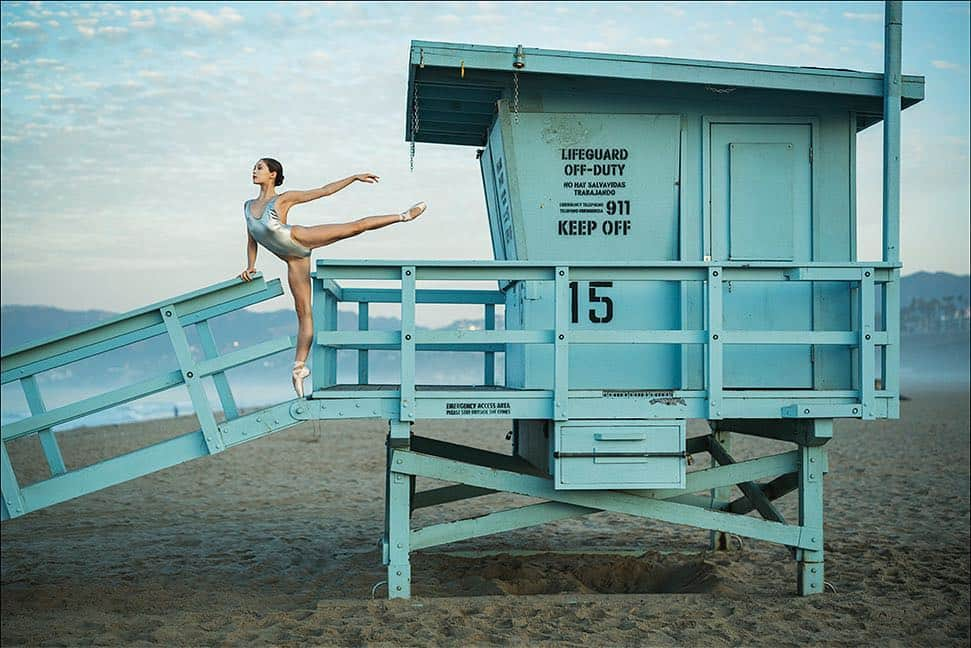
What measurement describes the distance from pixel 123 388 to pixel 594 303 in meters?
3.61

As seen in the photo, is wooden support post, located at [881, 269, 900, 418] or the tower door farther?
the tower door

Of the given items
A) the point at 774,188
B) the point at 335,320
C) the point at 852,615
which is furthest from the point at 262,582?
→ the point at 774,188

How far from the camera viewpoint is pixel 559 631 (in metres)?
6.59

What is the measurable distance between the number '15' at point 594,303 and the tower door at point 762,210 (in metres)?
0.95

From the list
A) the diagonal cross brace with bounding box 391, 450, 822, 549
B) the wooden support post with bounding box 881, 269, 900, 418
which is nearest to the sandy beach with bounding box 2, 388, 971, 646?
the diagonal cross brace with bounding box 391, 450, 822, 549

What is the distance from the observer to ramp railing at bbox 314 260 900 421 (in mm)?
6758

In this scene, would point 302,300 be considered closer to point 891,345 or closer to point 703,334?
point 703,334

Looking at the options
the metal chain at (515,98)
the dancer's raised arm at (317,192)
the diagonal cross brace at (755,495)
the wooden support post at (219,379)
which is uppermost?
the metal chain at (515,98)

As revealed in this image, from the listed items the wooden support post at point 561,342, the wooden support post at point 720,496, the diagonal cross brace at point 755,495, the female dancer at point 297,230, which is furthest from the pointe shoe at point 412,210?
the wooden support post at point 720,496

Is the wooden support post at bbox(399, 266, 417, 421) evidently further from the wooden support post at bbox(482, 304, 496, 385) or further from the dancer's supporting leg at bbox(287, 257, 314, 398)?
the wooden support post at bbox(482, 304, 496, 385)

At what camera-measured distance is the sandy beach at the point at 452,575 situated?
6.69m

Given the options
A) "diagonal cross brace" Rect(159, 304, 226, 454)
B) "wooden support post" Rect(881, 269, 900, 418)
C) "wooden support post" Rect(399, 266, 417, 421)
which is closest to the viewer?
"diagonal cross brace" Rect(159, 304, 226, 454)

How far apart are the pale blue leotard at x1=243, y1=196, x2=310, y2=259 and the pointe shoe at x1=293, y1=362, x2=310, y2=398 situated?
81 centimetres

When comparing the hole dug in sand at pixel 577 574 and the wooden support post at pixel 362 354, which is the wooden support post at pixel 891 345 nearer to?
the hole dug in sand at pixel 577 574
